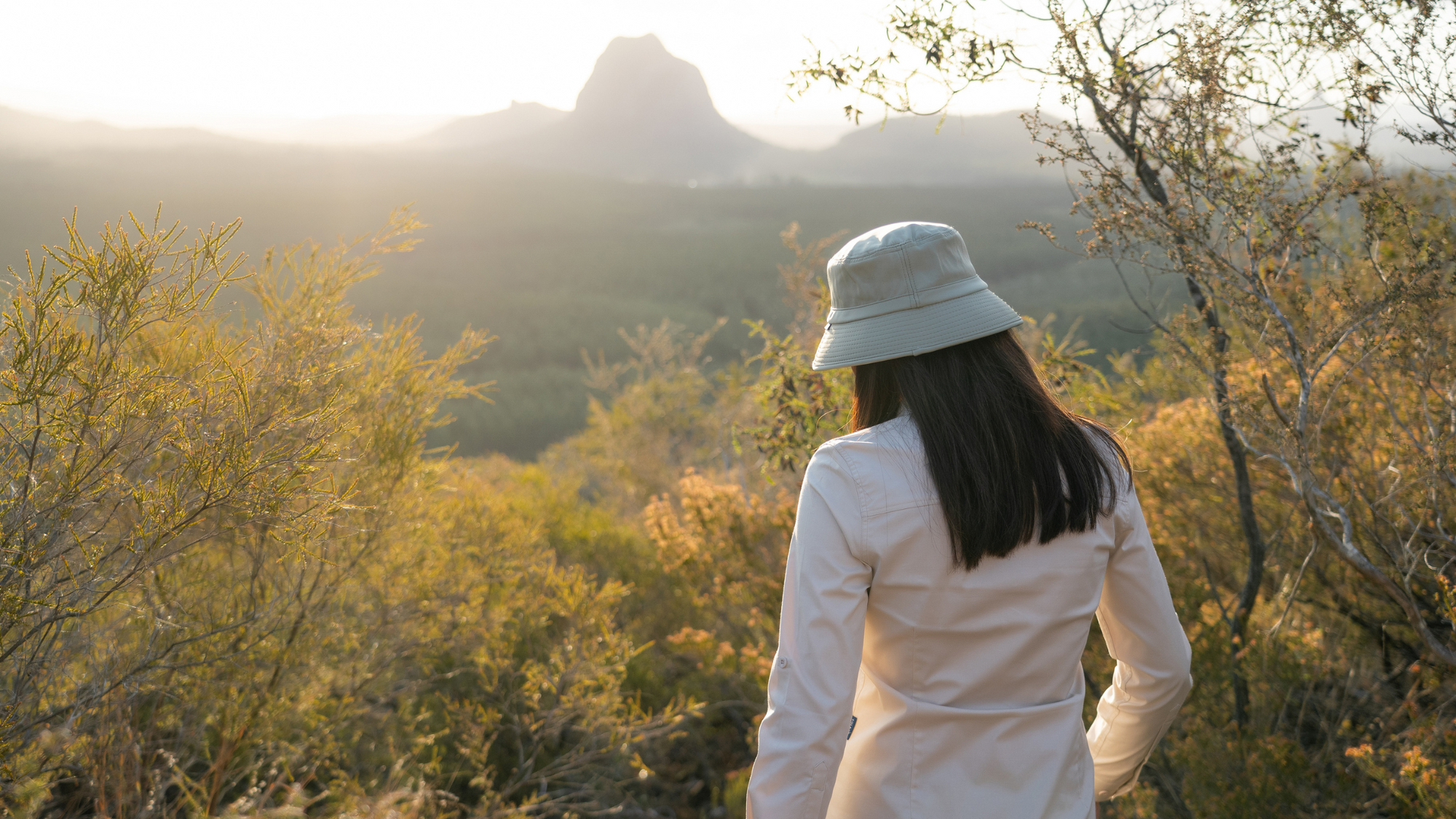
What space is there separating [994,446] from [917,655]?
31 centimetres

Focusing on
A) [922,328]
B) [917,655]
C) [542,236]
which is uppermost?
[542,236]

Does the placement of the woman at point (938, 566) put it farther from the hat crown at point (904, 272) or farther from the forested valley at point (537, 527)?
the forested valley at point (537, 527)

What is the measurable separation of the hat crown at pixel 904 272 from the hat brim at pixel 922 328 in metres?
0.01

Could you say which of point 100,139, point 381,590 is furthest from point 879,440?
point 100,139

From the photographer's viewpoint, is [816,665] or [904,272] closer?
[816,665]

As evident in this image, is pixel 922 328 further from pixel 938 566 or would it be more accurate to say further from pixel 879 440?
pixel 938 566

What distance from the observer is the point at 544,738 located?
13.6 feet

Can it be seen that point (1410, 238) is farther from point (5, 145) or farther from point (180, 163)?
point (180, 163)

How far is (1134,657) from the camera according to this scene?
1.34m

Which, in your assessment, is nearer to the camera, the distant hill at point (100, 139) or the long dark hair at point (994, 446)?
the long dark hair at point (994, 446)

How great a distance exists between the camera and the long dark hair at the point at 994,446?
104 centimetres

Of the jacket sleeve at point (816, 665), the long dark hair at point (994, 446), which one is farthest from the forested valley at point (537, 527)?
the long dark hair at point (994, 446)

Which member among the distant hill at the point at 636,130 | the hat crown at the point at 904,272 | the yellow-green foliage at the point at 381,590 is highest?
the distant hill at the point at 636,130

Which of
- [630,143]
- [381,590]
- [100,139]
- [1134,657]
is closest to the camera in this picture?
[1134,657]
